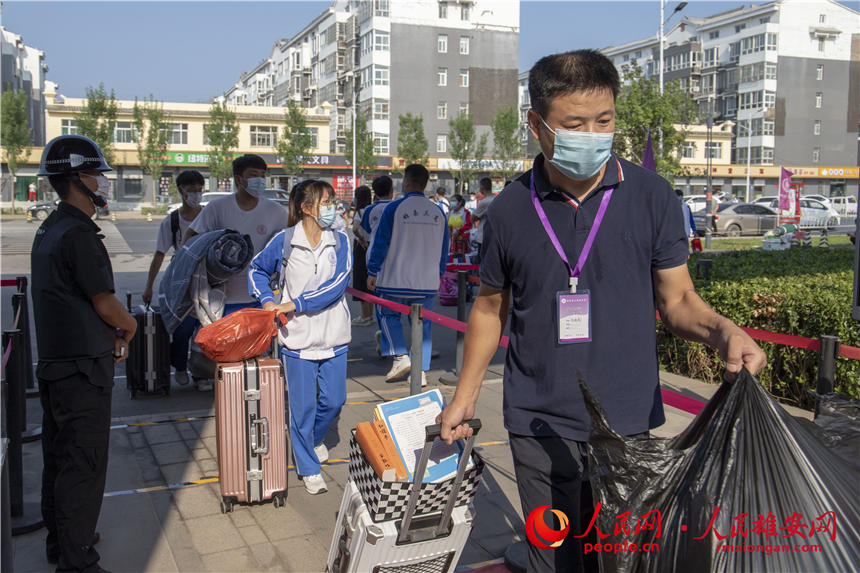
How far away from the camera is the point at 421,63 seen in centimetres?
6925

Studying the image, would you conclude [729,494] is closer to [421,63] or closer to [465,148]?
[465,148]

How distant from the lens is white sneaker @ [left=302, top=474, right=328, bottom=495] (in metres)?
4.61

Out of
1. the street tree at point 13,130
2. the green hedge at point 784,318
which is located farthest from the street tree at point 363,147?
the green hedge at point 784,318

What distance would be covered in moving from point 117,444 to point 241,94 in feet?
416

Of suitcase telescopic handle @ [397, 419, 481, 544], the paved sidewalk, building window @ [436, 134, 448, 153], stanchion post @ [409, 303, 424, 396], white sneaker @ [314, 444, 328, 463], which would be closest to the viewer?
suitcase telescopic handle @ [397, 419, 481, 544]

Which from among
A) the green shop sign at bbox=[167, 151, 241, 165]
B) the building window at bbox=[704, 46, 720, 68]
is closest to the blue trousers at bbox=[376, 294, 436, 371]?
the green shop sign at bbox=[167, 151, 241, 165]

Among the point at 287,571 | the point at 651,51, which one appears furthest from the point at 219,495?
the point at 651,51

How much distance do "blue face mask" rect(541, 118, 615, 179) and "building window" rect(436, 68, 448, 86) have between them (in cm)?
7040

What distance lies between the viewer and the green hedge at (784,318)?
6.21 meters

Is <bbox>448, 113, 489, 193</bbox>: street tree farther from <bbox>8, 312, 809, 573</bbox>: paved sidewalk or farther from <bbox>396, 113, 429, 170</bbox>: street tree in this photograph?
<bbox>8, 312, 809, 573</bbox>: paved sidewalk

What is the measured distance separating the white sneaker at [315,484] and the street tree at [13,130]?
167 ft

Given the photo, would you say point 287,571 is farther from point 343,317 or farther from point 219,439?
point 343,317

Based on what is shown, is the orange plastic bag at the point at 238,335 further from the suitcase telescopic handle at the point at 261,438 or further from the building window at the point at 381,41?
the building window at the point at 381,41

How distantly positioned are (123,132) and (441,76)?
94.2ft
